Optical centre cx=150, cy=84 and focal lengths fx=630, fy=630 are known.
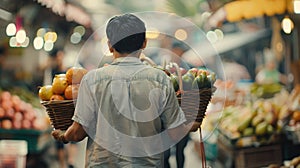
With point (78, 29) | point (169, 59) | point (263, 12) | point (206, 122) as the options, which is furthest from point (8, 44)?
point (263, 12)

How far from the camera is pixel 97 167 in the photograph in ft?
10.7

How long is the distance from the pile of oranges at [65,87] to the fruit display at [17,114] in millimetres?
718

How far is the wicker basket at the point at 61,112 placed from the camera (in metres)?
3.30

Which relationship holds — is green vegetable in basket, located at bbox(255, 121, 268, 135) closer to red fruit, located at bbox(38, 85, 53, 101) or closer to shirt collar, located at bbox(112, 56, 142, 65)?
shirt collar, located at bbox(112, 56, 142, 65)

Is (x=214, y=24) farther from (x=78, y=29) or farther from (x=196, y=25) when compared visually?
(x=78, y=29)

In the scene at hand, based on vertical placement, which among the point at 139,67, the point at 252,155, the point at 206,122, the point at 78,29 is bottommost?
the point at 252,155

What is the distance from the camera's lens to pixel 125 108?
3.26 meters

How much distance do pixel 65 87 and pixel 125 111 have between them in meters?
0.37

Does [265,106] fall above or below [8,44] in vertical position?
below

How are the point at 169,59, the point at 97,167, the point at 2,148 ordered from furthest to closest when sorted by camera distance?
the point at 2,148 → the point at 169,59 → the point at 97,167

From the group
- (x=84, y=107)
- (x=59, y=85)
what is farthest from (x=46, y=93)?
(x=84, y=107)

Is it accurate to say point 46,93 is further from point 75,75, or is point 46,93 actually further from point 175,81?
point 175,81

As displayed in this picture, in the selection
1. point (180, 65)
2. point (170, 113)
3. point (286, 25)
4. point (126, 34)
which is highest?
point (286, 25)

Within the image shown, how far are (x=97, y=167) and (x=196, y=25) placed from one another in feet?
3.91
